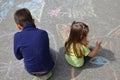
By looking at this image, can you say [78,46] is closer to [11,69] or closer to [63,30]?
[63,30]

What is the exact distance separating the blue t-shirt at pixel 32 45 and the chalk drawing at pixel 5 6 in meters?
1.07

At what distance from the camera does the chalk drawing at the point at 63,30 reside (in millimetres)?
2782

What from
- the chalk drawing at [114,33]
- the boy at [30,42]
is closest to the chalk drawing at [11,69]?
the boy at [30,42]

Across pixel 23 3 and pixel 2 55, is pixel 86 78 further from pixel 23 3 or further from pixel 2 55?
pixel 23 3

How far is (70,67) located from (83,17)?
0.76m

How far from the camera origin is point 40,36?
2.14m

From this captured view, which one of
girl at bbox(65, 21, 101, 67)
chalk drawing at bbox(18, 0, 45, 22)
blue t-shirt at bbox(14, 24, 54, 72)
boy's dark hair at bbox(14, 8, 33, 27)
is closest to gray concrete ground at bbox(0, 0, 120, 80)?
chalk drawing at bbox(18, 0, 45, 22)

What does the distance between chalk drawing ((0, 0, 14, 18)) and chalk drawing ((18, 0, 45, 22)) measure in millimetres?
138

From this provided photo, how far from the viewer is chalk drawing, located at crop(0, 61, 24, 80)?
2.51 m

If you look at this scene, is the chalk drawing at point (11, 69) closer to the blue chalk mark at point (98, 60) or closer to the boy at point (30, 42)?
the boy at point (30, 42)

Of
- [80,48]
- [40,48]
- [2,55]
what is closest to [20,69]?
[2,55]

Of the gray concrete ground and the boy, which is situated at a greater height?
the boy

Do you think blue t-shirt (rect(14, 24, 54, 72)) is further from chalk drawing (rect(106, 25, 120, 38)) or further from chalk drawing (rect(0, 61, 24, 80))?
chalk drawing (rect(106, 25, 120, 38))

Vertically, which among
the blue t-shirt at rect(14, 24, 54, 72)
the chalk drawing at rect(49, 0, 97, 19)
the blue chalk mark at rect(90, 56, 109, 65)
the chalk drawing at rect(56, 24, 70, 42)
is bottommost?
the blue chalk mark at rect(90, 56, 109, 65)
